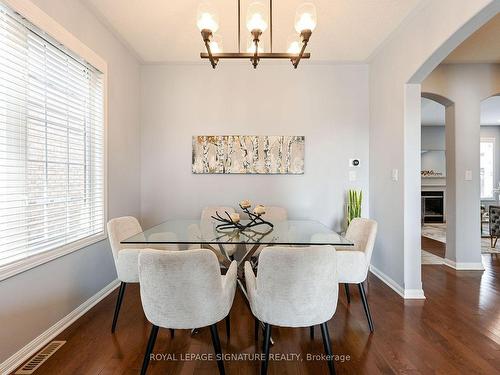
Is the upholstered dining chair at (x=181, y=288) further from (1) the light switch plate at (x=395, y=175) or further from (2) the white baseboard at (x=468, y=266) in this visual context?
(2) the white baseboard at (x=468, y=266)

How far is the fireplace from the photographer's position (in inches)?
293

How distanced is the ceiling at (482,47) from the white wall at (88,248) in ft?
12.8

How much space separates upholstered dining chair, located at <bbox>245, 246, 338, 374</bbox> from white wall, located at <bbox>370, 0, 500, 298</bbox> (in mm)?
1726

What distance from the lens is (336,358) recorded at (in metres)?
1.76

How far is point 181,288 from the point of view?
4.48 feet

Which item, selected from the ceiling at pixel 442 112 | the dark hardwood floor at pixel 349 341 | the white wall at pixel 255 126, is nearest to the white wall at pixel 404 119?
the white wall at pixel 255 126

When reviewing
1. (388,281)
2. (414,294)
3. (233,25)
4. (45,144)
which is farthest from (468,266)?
(45,144)

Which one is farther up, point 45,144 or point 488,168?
point 488,168

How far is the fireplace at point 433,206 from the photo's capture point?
745 centimetres

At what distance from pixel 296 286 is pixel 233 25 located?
2.57 meters

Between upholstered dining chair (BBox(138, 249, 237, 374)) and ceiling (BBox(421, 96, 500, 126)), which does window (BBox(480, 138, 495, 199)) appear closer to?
ceiling (BBox(421, 96, 500, 126))

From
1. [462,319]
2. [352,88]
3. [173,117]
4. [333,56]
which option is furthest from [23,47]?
[462,319]

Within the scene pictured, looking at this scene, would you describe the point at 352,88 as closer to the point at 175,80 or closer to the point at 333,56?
the point at 333,56

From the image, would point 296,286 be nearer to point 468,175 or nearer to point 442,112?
point 468,175
